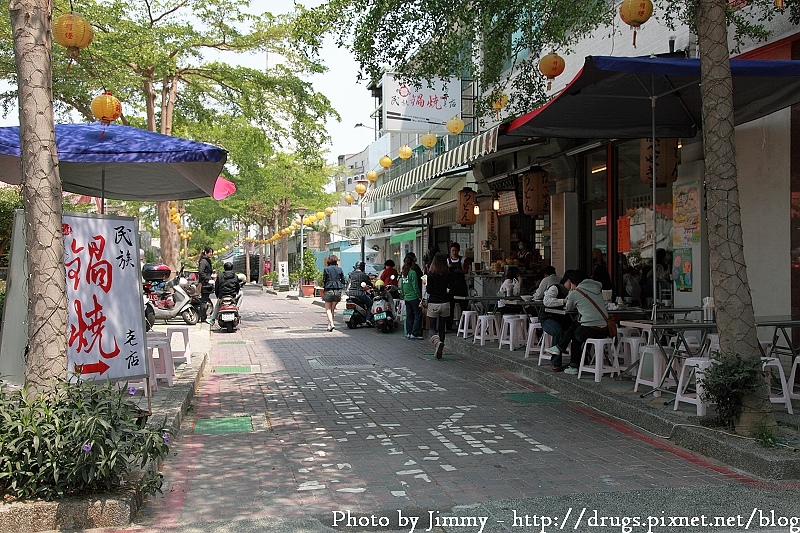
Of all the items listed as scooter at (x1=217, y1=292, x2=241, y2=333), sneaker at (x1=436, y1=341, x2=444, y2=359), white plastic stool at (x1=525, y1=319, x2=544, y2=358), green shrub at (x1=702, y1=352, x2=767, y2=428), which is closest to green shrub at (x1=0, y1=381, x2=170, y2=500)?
green shrub at (x1=702, y1=352, x2=767, y2=428)

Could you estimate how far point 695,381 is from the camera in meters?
7.53

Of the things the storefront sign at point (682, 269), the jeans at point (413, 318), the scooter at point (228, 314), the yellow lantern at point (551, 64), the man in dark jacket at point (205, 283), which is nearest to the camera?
the yellow lantern at point (551, 64)

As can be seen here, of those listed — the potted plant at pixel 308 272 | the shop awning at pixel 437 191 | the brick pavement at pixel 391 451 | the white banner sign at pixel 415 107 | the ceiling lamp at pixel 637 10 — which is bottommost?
the brick pavement at pixel 391 451

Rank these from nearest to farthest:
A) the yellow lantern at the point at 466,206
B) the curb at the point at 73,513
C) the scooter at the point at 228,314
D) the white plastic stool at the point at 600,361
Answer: the curb at the point at 73,513 → the white plastic stool at the point at 600,361 → the yellow lantern at the point at 466,206 → the scooter at the point at 228,314

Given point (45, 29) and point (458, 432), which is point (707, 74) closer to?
point (458, 432)


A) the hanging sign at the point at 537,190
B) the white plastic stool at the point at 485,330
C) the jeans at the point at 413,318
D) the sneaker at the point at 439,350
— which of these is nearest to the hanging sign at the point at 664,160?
the white plastic stool at the point at 485,330

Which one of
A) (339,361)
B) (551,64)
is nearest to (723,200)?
(551,64)

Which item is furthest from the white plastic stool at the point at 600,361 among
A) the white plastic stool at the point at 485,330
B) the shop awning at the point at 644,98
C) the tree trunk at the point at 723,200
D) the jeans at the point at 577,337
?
Answer: the white plastic stool at the point at 485,330

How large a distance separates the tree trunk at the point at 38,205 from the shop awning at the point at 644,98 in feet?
14.7

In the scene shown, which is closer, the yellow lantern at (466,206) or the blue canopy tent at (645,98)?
the blue canopy tent at (645,98)

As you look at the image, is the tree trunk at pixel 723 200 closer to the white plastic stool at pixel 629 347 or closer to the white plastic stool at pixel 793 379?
the white plastic stool at pixel 793 379

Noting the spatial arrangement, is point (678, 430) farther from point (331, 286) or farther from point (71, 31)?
point (331, 286)

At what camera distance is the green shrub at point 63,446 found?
4547 millimetres

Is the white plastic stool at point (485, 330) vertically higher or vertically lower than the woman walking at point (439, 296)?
lower
